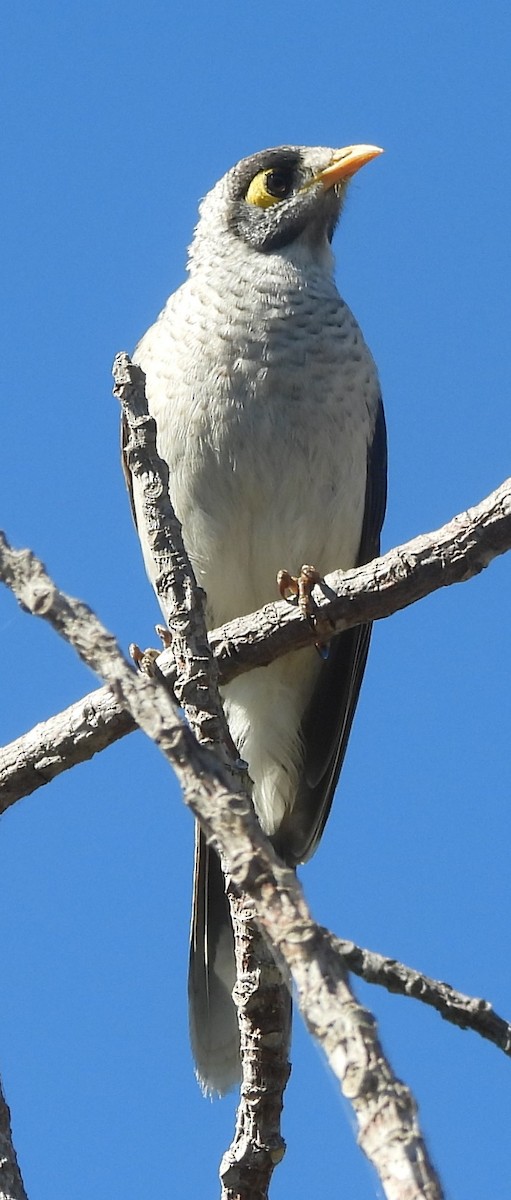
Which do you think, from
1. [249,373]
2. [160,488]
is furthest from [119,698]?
[249,373]

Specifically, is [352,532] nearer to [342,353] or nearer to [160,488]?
[342,353]

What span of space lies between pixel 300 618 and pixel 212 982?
1.67 m

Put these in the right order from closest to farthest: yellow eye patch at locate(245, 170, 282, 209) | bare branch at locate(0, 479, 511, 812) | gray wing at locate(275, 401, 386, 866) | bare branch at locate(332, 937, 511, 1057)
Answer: bare branch at locate(332, 937, 511, 1057), bare branch at locate(0, 479, 511, 812), gray wing at locate(275, 401, 386, 866), yellow eye patch at locate(245, 170, 282, 209)

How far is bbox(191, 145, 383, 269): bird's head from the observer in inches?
303

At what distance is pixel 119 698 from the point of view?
2.82 metres

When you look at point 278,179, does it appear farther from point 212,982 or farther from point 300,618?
point 212,982

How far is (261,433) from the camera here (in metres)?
6.58

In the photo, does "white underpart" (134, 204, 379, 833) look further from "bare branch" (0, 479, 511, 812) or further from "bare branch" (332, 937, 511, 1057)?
"bare branch" (332, 937, 511, 1057)

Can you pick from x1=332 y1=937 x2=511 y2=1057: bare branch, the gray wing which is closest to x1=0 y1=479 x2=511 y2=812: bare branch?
the gray wing

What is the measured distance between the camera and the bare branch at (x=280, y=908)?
2.18 meters

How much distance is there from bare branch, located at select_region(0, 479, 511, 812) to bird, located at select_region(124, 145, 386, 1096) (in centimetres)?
123

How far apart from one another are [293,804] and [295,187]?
127 inches

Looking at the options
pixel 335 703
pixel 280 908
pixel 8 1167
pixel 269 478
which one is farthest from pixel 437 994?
pixel 335 703

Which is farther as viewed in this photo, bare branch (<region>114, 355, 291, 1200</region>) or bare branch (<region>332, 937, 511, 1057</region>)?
bare branch (<region>114, 355, 291, 1200</region>)
